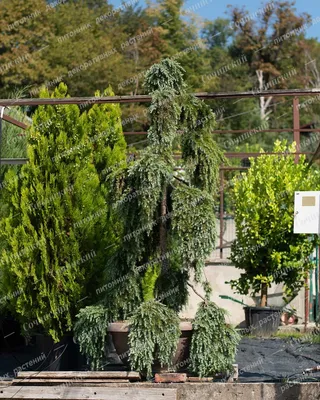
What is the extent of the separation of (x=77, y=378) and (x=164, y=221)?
5.10ft

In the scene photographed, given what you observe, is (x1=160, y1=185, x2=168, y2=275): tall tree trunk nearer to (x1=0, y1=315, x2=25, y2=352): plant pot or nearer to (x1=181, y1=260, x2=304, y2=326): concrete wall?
(x1=0, y1=315, x2=25, y2=352): plant pot

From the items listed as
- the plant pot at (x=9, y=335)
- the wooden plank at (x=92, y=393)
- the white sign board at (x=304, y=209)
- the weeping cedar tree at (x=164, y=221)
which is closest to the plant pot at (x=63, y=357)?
the weeping cedar tree at (x=164, y=221)

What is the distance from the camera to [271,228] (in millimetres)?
11570

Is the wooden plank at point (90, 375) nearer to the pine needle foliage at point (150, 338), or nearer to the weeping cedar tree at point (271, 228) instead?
the pine needle foliage at point (150, 338)

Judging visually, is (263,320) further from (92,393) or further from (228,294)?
(92,393)

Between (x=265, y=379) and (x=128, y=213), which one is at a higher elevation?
(x=128, y=213)

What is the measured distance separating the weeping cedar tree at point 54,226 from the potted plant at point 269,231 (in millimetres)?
4287

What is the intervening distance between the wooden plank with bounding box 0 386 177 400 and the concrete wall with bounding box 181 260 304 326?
6189 millimetres

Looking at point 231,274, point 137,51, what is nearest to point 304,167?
point 231,274

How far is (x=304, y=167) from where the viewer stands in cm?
1172

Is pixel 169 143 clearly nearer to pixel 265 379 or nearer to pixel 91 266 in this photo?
pixel 91 266

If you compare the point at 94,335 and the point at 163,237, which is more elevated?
the point at 163,237

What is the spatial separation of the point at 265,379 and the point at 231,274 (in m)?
6.49

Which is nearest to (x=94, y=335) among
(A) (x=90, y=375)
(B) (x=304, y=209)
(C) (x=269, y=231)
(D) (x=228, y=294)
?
(A) (x=90, y=375)
